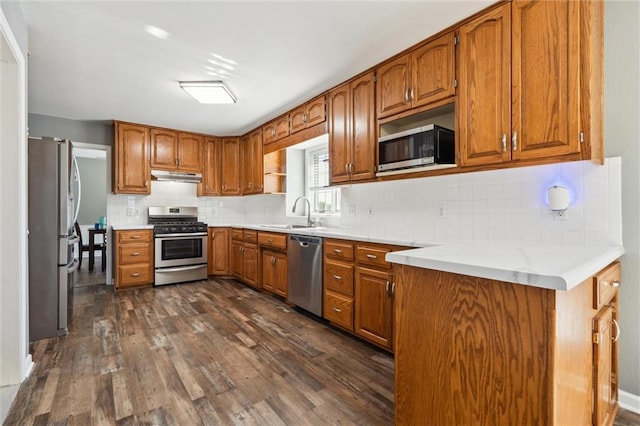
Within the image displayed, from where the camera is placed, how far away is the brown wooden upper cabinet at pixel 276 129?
13.2 ft

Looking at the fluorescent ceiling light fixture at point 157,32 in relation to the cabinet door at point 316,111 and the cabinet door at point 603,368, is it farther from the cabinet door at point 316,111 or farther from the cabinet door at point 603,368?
the cabinet door at point 603,368

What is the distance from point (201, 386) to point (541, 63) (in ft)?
9.19

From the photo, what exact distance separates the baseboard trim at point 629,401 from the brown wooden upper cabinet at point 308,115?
3.10m

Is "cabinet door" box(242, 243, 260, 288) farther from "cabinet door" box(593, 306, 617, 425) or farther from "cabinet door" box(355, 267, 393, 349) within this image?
"cabinet door" box(593, 306, 617, 425)

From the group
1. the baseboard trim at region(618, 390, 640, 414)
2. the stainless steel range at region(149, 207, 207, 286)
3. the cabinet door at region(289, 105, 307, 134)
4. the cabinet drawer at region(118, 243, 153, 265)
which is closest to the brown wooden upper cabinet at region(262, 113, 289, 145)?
the cabinet door at region(289, 105, 307, 134)

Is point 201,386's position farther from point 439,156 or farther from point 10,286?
point 439,156

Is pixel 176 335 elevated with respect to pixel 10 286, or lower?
lower

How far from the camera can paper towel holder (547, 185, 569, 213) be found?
187cm

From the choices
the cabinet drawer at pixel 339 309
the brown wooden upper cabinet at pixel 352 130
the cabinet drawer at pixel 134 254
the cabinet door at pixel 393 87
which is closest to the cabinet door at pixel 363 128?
the brown wooden upper cabinet at pixel 352 130

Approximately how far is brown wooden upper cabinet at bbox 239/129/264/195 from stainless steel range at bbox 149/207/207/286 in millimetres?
967

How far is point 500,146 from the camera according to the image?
1.92 meters

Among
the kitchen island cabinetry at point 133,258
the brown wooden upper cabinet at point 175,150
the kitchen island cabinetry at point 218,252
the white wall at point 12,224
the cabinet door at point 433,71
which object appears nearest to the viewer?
the white wall at point 12,224

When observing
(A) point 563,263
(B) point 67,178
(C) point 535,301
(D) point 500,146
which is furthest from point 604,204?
(B) point 67,178

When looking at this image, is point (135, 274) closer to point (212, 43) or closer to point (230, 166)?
point (230, 166)
